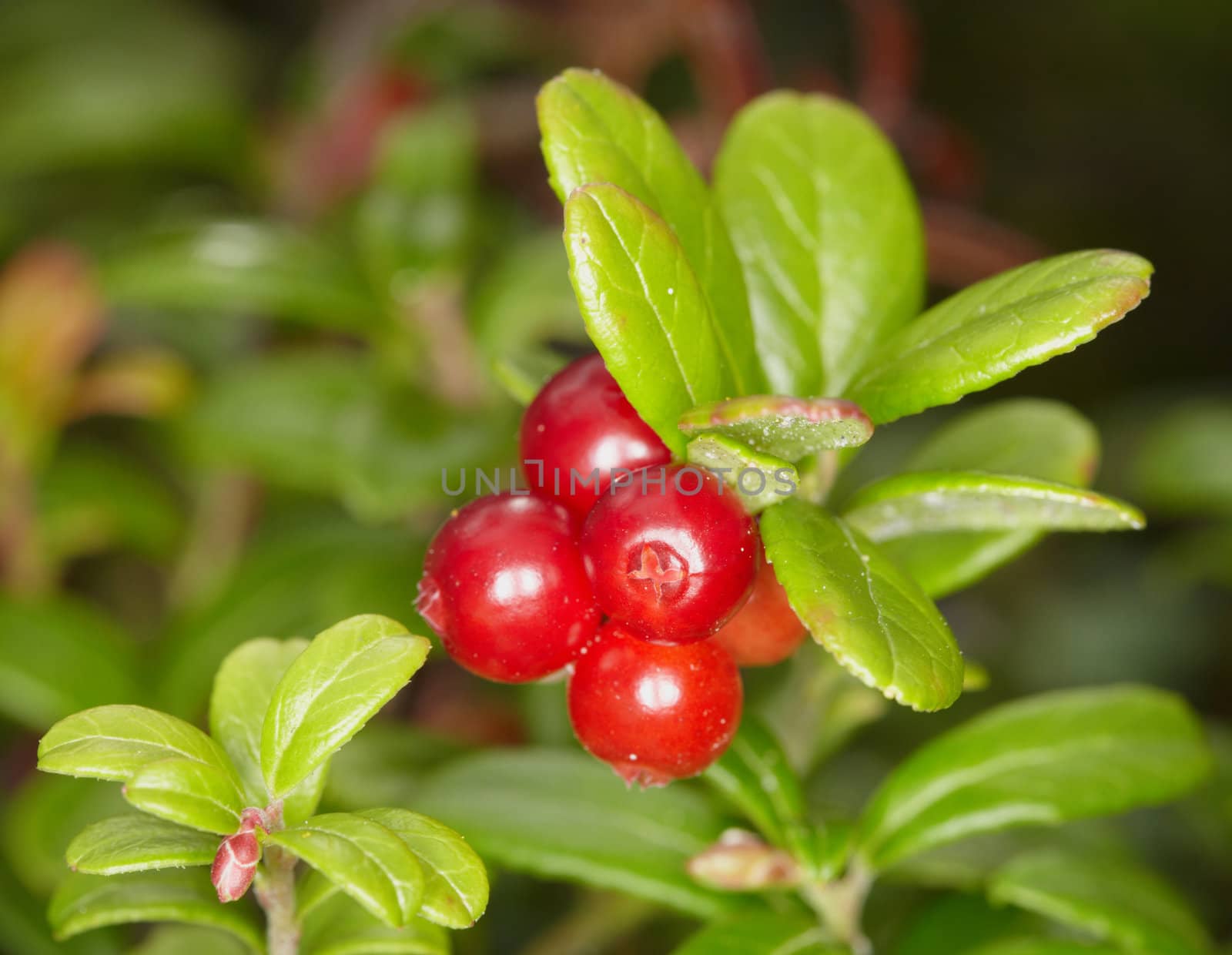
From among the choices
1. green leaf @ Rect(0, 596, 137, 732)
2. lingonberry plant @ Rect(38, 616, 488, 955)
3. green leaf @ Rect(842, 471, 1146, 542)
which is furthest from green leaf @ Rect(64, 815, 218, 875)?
green leaf @ Rect(0, 596, 137, 732)

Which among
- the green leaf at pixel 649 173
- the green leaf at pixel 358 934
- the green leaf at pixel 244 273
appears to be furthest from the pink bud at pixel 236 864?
the green leaf at pixel 244 273

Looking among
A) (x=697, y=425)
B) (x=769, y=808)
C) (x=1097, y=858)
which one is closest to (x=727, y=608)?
(x=697, y=425)

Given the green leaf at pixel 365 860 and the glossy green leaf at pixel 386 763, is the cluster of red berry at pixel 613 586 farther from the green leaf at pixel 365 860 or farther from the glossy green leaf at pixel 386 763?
the glossy green leaf at pixel 386 763

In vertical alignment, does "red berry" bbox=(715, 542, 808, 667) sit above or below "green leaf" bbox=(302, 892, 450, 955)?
above

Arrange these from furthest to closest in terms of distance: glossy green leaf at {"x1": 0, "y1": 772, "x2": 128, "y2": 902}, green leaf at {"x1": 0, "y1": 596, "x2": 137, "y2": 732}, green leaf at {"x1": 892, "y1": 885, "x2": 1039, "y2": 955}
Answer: green leaf at {"x1": 0, "y1": 596, "x2": 137, "y2": 732}, glossy green leaf at {"x1": 0, "y1": 772, "x2": 128, "y2": 902}, green leaf at {"x1": 892, "y1": 885, "x2": 1039, "y2": 955}

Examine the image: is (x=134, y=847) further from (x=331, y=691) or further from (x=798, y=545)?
(x=798, y=545)

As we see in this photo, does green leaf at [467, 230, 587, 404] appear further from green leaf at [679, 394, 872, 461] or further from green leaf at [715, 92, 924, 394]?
green leaf at [679, 394, 872, 461]
